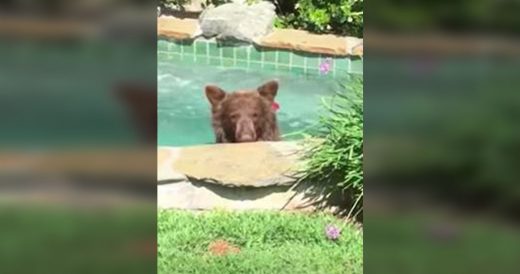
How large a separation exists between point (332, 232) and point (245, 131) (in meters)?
0.47

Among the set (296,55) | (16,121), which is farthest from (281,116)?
(16,121)

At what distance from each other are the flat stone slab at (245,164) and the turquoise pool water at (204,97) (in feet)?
0.16

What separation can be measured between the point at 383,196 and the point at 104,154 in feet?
3.47

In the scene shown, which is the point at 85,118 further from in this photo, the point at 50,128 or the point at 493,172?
the point at 493,172

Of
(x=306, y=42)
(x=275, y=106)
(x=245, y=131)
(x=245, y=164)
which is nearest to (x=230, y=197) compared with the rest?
(x=245, y=164)

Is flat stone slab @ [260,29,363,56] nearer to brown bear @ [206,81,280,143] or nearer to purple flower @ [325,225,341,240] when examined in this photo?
brown bear @ [206,81,280,143]

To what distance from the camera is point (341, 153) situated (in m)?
3.39

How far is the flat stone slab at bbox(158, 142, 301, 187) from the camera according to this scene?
3340mm

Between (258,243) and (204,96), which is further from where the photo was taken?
(258,243)

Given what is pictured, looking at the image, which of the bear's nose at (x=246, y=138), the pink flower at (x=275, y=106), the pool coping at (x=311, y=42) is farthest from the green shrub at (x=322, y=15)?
the bear's nose at (x=246, y=138)

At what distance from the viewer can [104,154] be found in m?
3.32

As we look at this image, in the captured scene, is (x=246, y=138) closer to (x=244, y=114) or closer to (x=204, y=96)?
(x=244, y=114)

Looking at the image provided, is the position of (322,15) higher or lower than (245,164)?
higher

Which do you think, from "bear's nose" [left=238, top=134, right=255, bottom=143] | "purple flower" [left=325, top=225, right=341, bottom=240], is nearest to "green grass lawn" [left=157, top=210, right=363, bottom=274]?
"purple flower" [left=325, top=225, right=341, bottom=240]
